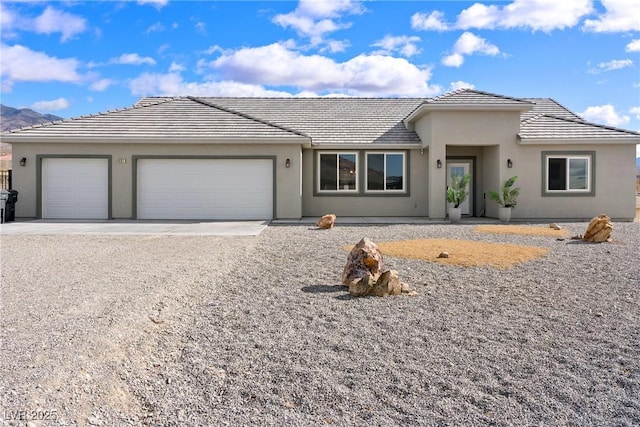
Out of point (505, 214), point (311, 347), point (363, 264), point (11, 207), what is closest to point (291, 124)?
point (505, 214)

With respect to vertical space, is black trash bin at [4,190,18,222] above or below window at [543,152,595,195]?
below

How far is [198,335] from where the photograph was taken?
4355 mm


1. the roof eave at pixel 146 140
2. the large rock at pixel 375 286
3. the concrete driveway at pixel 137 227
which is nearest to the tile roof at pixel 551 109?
the roof eave at pixel 146 140

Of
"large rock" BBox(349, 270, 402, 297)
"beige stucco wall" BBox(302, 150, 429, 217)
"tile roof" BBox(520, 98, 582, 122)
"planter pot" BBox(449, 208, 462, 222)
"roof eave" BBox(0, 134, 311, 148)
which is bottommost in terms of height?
"large rock" BBox(349, 270, 402, 297)

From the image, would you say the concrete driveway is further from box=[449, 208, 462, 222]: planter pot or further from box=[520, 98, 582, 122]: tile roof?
box=[520, 98, 582, 122]: tile roof

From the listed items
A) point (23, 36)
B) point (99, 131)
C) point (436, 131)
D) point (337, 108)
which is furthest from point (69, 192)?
point (436, 131)

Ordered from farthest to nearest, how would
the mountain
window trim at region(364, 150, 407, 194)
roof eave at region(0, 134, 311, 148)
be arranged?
the mountain
window trim at region(364, 150, 407, 194)
roof eave at region(0, 134, 311, 148)

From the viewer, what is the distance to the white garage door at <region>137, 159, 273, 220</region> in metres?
16.2

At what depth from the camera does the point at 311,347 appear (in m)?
4.05

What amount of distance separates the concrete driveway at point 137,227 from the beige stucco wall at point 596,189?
9.38 m

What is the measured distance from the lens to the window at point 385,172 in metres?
17.8

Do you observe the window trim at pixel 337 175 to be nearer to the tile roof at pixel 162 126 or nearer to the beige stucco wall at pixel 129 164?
the beige stucco wall at pixel 129 164

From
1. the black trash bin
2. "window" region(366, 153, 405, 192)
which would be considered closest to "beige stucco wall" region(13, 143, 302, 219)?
the black trash bin

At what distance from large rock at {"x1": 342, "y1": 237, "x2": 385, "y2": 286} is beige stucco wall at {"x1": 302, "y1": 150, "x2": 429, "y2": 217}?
445 inches
